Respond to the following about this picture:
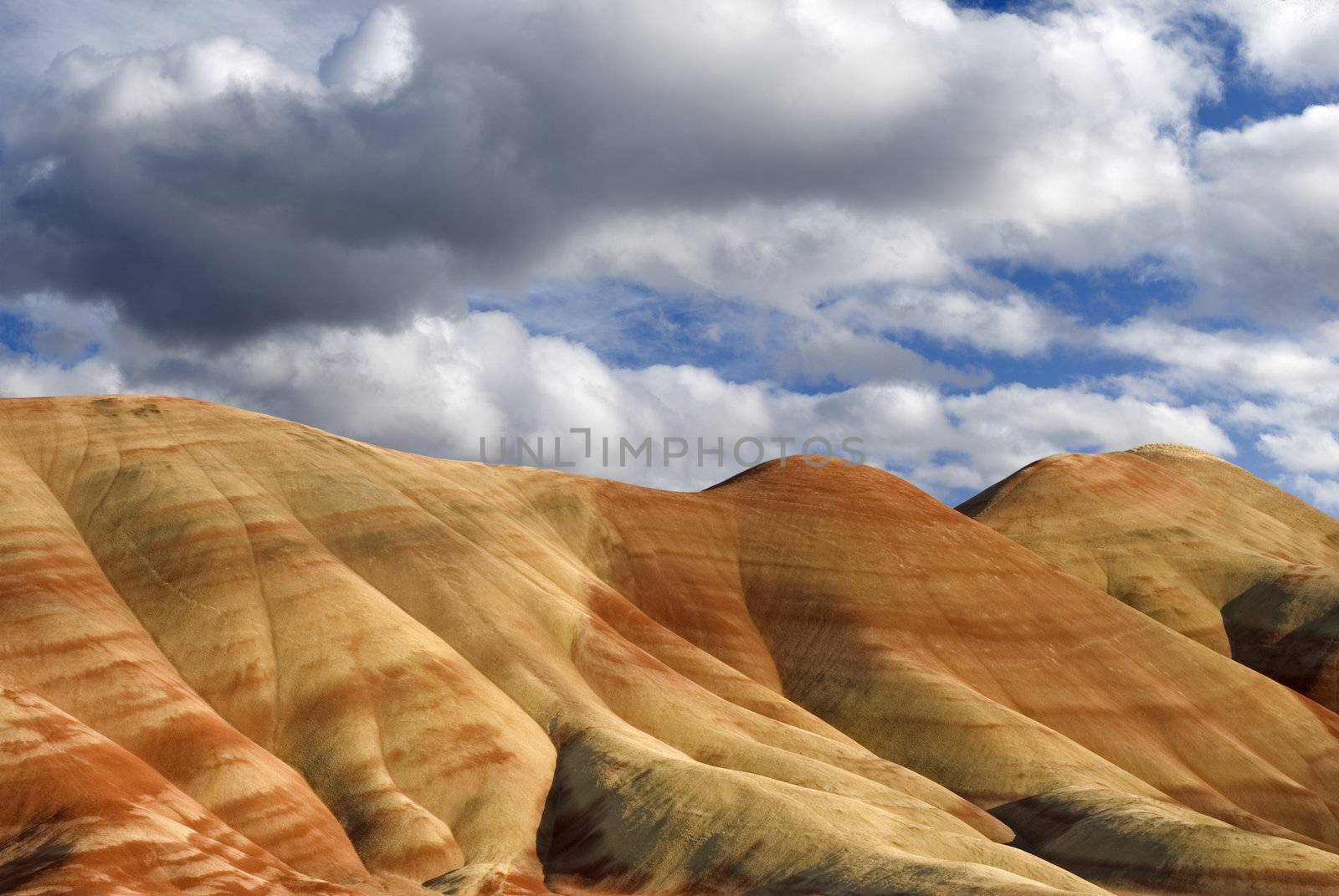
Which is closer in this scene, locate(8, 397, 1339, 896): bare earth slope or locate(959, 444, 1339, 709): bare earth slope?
locate(8, 397, 1339, 896): bare earth slope

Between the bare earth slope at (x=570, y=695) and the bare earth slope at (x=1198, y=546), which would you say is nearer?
the bare earth slope at (x=570, y=695)

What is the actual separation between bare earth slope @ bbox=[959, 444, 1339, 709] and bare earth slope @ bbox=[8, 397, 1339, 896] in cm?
1686

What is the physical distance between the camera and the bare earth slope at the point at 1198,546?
393 feet

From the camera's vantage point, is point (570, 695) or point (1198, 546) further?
point (1198, 546)

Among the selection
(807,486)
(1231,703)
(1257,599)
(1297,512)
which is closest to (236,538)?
(807,486)

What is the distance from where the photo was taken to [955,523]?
116 metres

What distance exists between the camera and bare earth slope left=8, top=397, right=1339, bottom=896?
196ft

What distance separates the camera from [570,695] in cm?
7744

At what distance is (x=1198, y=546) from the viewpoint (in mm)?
135250

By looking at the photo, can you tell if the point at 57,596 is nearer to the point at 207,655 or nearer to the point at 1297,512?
the point at 207,655

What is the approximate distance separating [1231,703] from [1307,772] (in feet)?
25.0

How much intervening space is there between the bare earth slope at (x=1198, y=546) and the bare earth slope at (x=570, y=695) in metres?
16.9

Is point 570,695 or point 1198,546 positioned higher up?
point 1198,546

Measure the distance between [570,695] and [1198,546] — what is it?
275ft
